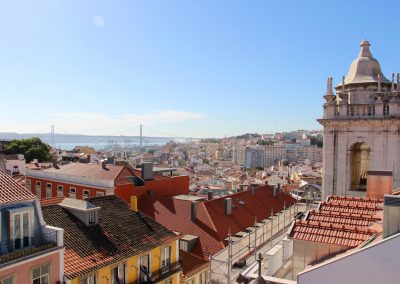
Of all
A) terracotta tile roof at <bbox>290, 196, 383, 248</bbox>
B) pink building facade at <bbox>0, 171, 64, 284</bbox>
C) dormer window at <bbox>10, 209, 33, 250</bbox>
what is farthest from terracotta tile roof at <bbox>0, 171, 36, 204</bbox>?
terracotta tile roof at <bbox>290, 196, 383, 248</bbox>

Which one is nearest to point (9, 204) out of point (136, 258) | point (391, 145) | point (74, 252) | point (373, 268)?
point (74, 252)

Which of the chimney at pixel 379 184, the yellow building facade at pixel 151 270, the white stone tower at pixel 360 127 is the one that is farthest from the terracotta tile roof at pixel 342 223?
the yellow building facade at pixel 151 270

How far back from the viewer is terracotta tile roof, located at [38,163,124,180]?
34.2 meters

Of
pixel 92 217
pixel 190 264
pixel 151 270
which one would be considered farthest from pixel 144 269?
pixel 190 264

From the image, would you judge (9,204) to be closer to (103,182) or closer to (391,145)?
(391,145)

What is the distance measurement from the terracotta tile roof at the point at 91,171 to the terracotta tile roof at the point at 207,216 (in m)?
3.85

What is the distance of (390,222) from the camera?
739 cm

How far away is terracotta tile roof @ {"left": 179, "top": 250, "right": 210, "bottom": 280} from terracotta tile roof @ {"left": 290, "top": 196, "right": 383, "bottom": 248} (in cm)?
1274

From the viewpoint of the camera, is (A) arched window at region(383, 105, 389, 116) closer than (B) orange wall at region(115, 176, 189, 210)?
Yes

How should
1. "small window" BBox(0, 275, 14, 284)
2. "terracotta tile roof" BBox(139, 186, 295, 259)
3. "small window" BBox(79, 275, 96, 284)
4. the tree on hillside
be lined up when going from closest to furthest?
"small window" BBox(0, 275, 14, 284) → "small window" BBox(79, 275, 96, 284) → "terracotta tile roof" BBox(139, 186, 295, 259) → the tree on hillside

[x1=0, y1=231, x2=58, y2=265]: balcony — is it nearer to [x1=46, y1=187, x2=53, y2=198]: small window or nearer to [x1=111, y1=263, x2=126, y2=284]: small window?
[x1=111, y1=263, x2=126, y2=284]: small window

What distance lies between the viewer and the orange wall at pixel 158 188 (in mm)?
32531

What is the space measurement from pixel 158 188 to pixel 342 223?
26965 millimetres

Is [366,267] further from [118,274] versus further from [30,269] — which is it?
[118,274]
